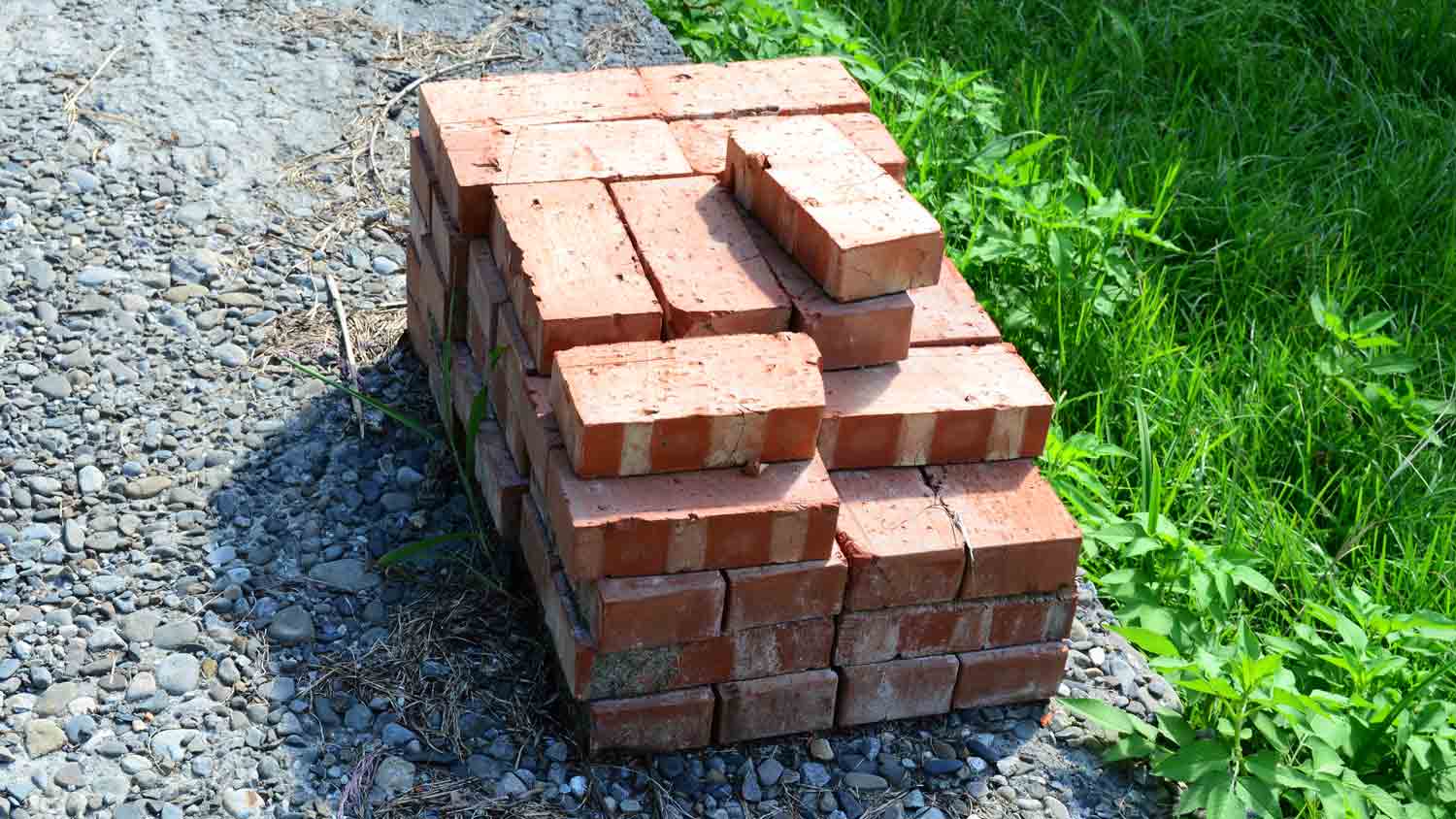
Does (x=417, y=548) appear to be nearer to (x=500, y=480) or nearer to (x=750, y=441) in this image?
(x=500, y=480)

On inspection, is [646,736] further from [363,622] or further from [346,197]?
[346,197]

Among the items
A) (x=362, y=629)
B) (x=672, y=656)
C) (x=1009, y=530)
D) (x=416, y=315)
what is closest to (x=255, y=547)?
(x=362, y=629)

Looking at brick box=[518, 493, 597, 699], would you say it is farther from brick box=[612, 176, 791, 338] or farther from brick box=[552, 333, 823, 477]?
brick box=[612, 176, 791, 338]

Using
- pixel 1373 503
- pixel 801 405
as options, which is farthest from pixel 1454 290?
pixel 801 405

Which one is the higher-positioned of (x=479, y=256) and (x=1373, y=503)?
(x=479, y=256)

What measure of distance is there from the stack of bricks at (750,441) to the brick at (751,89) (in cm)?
32

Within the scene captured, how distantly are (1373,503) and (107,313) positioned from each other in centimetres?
349

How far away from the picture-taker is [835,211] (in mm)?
3436

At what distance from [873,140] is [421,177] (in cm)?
114

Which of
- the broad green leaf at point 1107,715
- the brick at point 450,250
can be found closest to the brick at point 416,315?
the brick at point 450,250

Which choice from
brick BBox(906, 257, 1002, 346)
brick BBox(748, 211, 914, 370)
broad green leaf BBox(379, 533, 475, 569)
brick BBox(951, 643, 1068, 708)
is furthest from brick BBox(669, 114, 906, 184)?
brick BBox(951, 643, 1068, 708)

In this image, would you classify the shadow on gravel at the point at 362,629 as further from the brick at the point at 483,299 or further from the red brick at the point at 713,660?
the brick at the point at 483,299

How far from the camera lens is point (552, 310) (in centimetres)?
330

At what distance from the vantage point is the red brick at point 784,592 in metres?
3.19
